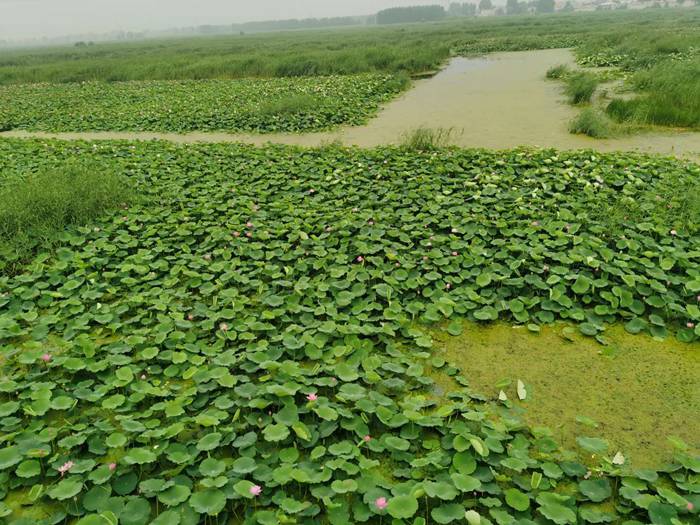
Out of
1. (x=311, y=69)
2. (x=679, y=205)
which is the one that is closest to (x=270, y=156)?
(x=679, y=205)

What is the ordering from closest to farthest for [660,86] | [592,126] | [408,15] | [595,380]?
[595,380] < [592,126] < [660,86] < [408,15]

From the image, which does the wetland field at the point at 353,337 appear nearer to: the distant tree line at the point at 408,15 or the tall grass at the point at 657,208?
the tall grass at the point at 657,208

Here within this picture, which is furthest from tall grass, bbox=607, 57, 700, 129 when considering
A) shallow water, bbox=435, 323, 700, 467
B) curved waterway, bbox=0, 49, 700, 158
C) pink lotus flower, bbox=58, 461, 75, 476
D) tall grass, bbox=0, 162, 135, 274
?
pink lotus flower, bbox=58, 461, 75, 476

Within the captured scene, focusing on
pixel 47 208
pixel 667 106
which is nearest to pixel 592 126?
pixel 667 106

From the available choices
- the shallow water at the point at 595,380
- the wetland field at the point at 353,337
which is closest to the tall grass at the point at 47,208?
the wetland field at the point at 353,337

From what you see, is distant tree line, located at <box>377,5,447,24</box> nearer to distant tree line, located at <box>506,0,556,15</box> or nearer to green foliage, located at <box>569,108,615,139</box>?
distant tree line, located at <box>506,0,556,15</box>

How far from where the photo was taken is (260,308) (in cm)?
331

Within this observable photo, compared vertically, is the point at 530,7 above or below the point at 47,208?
above

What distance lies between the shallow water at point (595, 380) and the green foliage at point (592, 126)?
527cm

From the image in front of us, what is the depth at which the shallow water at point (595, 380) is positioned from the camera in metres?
2.26

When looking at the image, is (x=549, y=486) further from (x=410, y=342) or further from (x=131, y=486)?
(x=131, y=486)

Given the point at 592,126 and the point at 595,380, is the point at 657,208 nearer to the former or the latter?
the point at 595,380

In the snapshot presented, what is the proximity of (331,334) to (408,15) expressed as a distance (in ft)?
442

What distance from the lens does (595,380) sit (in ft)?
8.59
